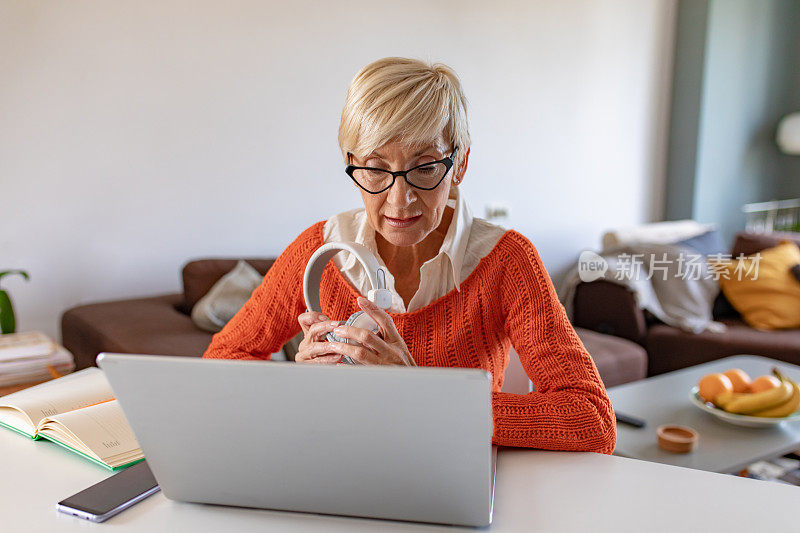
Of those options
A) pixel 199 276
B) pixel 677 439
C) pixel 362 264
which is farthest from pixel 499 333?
pixel 199 276

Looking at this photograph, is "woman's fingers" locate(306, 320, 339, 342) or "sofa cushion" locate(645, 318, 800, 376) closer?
"woman's fingers" locate(306, 320, 339, 342)

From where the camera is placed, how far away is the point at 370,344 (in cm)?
88

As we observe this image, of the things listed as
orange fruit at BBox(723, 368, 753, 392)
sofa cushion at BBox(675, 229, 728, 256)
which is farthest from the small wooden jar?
sofa cushion at BBox(675, 229, 728, 256)

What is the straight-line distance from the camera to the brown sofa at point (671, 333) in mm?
2979

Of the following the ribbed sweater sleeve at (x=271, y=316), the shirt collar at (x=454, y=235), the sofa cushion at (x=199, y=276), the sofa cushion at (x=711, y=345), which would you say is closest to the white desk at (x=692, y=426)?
the sofa cushion at (x=711, y=345)

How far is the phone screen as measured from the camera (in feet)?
2.49

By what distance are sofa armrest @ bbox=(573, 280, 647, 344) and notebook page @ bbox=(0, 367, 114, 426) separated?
2.54 m

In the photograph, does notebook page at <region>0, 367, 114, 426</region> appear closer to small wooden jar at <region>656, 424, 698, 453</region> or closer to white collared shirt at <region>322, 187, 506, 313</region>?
white collared shirt at <region>322, 187, 506, 313</region>

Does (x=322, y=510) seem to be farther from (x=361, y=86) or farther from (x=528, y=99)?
(x=528, y=99)

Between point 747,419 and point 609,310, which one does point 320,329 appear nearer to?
point 747,419

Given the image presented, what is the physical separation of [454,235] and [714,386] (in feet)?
4.06

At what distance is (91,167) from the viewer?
2.38m

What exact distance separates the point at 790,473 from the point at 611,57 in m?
2.40

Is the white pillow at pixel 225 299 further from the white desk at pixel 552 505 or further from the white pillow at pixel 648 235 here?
the white pillow at pixel 648 235
